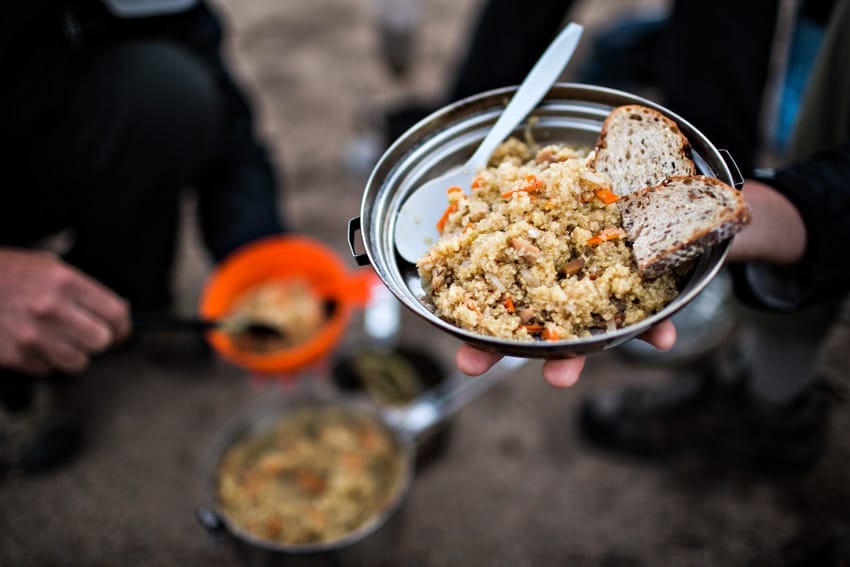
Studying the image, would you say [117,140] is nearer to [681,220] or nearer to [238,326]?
[238,326]

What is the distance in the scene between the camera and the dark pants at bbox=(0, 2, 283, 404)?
7.35ft

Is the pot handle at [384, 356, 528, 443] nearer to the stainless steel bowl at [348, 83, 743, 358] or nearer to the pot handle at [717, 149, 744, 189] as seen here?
the stainless steel bowl at [348, 83, 743, 358]

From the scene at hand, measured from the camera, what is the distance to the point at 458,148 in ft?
4.77

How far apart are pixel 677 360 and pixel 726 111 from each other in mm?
1280

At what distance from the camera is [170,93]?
240 centimetres

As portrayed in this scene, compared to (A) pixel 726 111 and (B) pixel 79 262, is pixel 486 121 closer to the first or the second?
(A) pixel 726 111

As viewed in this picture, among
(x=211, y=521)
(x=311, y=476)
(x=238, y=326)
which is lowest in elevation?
(x=311, y=476)

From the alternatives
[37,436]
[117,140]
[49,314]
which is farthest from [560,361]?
[37,436]

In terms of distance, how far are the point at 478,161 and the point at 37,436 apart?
7.95 ft

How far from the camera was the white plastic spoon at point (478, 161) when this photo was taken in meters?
1.40

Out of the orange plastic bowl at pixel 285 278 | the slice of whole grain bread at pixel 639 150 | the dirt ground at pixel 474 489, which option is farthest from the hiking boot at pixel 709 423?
the slice of whole grain bread at pixel 639 150

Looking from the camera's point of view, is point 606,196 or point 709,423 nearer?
point 606,196

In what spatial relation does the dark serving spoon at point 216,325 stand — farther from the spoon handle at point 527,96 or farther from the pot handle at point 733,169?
the pot handle at point 733,169

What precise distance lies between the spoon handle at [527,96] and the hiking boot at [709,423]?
63.3 inches
